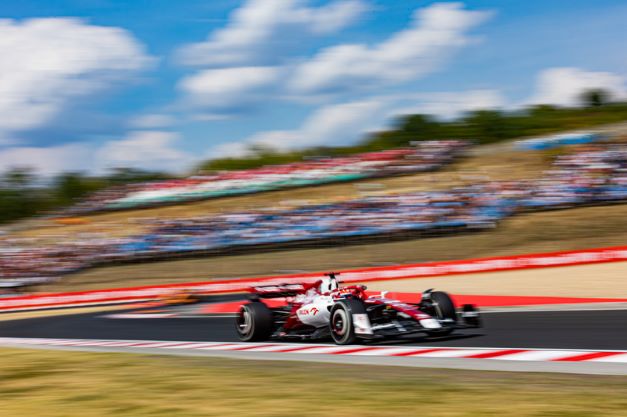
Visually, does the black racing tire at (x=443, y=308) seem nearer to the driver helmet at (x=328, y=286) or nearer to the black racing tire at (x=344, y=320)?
the black racing tire at (x=344, y=320)

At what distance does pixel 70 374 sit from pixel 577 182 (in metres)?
25.2

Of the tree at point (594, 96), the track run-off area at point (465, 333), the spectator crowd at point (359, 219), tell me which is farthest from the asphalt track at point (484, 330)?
the tree at point (594, 96)

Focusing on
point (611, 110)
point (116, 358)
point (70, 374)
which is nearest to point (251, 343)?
point (116, 358)

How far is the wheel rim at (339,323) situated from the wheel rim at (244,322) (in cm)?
164

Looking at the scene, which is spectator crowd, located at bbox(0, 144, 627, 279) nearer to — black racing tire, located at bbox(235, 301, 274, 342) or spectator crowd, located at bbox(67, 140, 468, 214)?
spectator crowd, located at bbox(67, 140, 468, 214)

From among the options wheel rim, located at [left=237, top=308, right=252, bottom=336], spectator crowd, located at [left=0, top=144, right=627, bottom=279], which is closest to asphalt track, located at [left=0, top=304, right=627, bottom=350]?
wheel rim, located at [left=237, top=308, right=252, bottom=336]

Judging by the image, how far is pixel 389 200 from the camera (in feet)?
101

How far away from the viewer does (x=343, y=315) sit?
851cm

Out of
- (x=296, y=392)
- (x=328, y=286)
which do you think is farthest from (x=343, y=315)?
(x=296, y=392)

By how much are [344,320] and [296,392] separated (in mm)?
3324

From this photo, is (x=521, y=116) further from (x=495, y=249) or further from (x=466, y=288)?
(x=466, y=288)

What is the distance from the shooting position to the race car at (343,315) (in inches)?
330

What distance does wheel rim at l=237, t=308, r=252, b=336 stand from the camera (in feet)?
32.8

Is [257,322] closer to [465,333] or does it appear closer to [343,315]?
[343,315]
